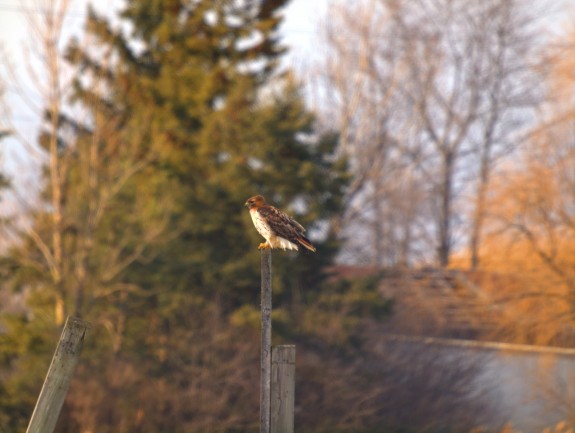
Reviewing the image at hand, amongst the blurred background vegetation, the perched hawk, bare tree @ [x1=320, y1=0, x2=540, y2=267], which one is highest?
bare tree @ [x1=320, y1=0, x2=540, y2=267]

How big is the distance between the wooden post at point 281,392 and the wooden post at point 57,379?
1134 millimetres

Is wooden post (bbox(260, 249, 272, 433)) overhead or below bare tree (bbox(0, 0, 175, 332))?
below

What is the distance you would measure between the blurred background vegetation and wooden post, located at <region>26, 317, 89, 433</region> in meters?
14.8

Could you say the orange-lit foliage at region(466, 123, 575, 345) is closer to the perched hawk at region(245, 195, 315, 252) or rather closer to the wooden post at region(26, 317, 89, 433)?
the perched hawk at region(245, 195, 315, 252)

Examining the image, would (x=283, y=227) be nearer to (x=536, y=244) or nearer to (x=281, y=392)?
(x=281, y=392)

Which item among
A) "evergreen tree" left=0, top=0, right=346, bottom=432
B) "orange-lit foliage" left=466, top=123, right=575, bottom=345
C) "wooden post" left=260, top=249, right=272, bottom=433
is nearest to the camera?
"wooden post" left=260, top=249, right=272, bottom=433

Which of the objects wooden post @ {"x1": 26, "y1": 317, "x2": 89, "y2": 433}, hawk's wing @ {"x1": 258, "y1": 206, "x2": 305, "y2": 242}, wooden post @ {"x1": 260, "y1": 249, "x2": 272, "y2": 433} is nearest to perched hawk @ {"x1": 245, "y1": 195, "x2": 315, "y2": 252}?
hawk's wing @ {"x1": 258, "y1": 206, "x2": 305, "y2": 242}

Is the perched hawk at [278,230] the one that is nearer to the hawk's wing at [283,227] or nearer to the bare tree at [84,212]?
the hawk's wing at [283,227]

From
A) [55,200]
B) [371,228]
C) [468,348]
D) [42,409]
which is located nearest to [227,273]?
[55,200]

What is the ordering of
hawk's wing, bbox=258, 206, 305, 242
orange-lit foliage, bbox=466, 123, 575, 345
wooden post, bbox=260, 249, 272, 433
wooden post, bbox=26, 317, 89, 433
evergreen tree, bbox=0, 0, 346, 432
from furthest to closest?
orange-lit foliage, bbox=466, 123, 575, 345
evergreen tree, bbox=0, 0, 346, 432
hawk's wing, bbox=258, 206, 305, 242
wooden post, bbox=260, 249, 272, 433
wooden post, bbox=26, 317, 89, 433

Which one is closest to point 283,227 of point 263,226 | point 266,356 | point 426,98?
point 263,226

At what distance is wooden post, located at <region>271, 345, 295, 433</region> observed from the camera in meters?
5.77

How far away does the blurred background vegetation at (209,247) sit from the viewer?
71.5ft

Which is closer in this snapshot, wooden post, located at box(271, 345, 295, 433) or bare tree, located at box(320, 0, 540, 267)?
wooden post, located at box(271, 345, 295, 433)
